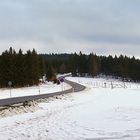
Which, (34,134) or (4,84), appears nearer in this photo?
(34,134)

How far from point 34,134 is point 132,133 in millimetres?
4702

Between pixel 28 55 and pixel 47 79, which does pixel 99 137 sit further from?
pixel 47 79

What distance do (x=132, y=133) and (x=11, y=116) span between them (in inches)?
444

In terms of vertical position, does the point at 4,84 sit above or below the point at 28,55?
below

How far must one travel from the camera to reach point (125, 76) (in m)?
192

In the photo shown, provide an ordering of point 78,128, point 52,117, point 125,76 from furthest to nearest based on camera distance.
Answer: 1. point 125,76
2. point 52,117
3. point 78,128

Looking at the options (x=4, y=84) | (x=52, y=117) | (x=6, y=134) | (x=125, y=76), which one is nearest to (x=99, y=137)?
(x=6, y=134)

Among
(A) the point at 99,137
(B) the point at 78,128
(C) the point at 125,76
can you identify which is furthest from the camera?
(C) the point at 125,76

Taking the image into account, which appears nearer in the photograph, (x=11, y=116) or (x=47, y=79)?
(x=11, y=116)

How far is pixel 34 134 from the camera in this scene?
19547 millimetres

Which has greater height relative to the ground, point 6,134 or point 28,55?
point 28,55

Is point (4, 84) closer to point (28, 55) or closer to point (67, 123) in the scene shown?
point (28, 55)

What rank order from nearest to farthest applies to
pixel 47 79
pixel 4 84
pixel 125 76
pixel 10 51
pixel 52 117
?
pixel 52 117 → pixel 4 84 → pixel 10 51 → pixel 47 79 → pixel 125 76

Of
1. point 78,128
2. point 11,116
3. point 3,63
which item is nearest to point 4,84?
point 3,63
